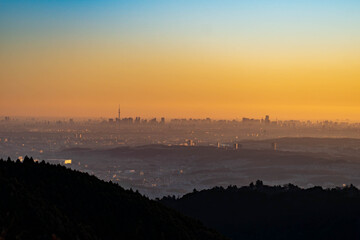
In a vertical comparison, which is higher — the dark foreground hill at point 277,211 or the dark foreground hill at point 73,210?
the dark foreground hill at point 73,210

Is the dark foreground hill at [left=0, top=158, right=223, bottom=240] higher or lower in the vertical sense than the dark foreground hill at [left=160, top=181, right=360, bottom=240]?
higher

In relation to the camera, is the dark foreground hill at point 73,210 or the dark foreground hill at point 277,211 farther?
the dark foreground hill at point 277,211

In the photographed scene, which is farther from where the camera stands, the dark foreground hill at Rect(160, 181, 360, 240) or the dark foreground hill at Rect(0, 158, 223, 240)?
the dark foreground hill at Rect(160, 181, 360, 240)

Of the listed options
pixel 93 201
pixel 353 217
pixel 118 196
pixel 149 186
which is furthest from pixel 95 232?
pixel 149 186

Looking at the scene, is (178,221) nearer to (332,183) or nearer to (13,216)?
(13,216)
